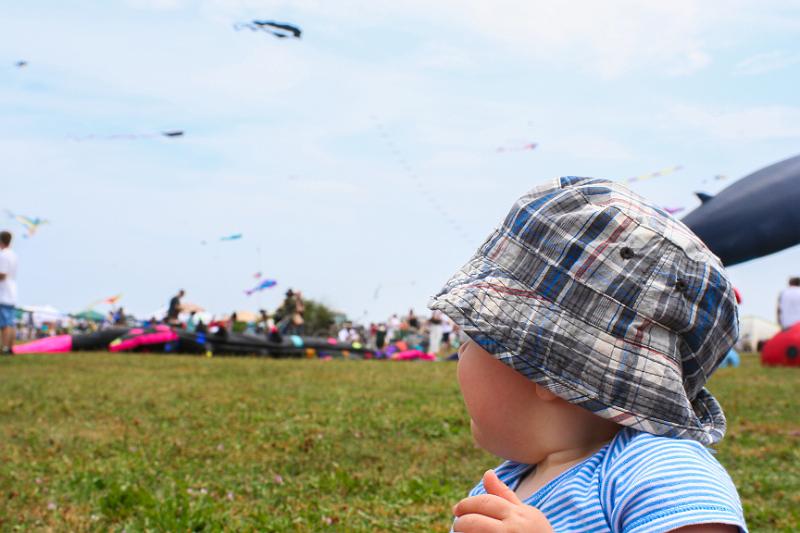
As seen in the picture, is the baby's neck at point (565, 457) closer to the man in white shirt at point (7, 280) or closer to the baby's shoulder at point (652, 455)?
the baby's shoulder at point (652, 455)

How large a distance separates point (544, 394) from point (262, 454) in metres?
4.48

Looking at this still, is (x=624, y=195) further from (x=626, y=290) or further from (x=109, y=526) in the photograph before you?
(x=109, y=526)

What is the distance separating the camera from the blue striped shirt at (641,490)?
152cm

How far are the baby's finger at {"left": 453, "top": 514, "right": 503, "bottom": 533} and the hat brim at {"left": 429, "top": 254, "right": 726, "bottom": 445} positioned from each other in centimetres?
30

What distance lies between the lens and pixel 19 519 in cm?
424

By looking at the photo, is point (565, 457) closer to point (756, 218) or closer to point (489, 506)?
point (489, 506)

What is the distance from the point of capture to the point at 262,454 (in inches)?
236

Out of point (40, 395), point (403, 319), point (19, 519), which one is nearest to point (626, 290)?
point (19, 519)

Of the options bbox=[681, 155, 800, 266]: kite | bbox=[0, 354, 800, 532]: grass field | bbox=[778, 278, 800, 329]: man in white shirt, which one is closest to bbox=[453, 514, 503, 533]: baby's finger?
bbox=[0, 354, 800, 532]: grass field

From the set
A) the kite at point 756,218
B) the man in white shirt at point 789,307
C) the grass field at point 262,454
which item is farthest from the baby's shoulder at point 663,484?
the man in white shirt at point 789,307

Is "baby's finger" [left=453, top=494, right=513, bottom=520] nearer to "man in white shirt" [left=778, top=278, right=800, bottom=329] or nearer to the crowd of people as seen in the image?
"man in white shirt" [left=778, top=278, right=800, bottom=329]

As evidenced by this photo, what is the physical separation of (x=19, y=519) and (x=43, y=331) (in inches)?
1312

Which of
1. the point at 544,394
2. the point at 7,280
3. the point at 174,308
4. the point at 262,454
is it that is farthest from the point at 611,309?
the point at 174,308

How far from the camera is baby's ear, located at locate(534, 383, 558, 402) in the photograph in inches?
71.5
